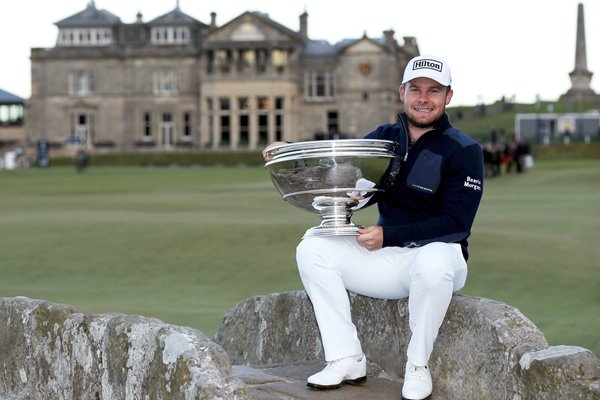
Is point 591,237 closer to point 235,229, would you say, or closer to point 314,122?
point 235,229

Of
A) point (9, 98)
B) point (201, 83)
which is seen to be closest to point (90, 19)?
point (201, 83)

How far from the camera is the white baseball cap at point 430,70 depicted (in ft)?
20.2

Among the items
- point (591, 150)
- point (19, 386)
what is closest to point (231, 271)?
point (19, 386)

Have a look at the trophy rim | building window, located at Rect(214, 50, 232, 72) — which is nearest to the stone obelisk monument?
building window, located at Rect(214, 50, 232, 72)

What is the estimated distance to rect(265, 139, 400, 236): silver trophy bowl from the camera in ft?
19.4

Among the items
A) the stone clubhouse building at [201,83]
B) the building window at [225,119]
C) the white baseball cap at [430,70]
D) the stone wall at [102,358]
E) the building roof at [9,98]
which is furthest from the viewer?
the building roof at [9,98]

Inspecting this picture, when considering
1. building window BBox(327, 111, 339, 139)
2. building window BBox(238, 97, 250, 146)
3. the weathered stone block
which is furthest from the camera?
building window BBox(238, 97, 250, 146)

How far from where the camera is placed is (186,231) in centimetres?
2100

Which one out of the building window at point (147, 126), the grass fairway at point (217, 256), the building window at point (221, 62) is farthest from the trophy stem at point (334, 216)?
the building window at point (147, 126)

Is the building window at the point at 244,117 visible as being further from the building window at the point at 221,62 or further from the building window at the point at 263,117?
the building window at the point at 221,62

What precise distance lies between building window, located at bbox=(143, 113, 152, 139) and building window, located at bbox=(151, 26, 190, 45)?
634 cm

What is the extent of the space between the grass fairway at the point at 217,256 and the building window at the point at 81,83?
222 ft

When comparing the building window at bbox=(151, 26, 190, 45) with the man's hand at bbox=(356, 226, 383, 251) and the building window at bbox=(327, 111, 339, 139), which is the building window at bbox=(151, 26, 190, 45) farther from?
the man's hand at bbox=(356, 226, 383, 251)

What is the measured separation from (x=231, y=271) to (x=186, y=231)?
191 inches
